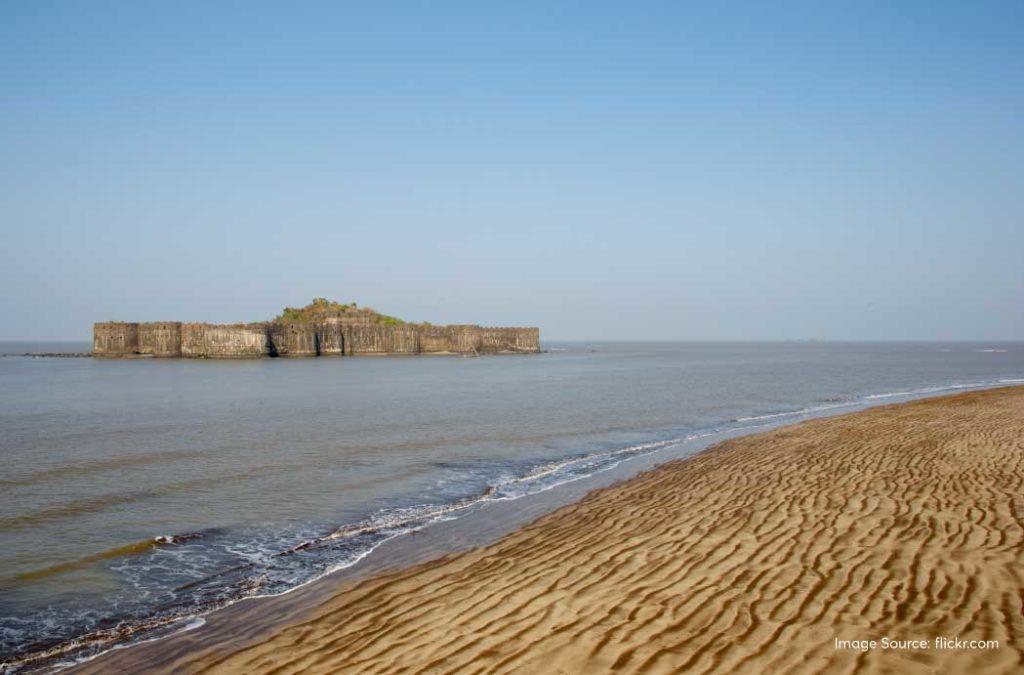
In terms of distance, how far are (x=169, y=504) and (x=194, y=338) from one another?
265 feet

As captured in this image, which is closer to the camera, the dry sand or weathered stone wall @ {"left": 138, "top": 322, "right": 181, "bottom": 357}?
the dry sand

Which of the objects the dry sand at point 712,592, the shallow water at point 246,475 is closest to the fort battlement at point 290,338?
the shallow water at point 246,475

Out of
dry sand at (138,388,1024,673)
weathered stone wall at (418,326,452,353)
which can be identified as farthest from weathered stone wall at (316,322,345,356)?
dry sand at (138,388,1024,673)

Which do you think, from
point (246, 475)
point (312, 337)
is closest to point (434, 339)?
point (312, 337)

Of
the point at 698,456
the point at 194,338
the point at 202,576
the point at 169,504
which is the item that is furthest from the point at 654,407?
the point at 194,338

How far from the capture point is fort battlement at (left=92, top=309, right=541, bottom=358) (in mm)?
84688

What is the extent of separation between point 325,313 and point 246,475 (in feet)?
300

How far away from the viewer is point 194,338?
85.1 m

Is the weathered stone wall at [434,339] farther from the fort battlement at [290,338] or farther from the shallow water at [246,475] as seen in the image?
the shallow water at [246,475]

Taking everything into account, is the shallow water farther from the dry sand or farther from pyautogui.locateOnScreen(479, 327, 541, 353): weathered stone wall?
pyautogui.locateOnScreen(479, 327, 541, 353): weathered stone wall

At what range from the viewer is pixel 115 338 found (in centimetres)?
Result: 9075

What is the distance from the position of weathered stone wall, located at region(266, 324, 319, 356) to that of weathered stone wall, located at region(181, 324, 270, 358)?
9.74 feet

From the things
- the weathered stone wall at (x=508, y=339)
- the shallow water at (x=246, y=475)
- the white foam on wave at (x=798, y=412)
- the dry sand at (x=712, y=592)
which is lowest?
the white foam on wave at (x=798, y=412)

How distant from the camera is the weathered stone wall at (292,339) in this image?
89.3m
